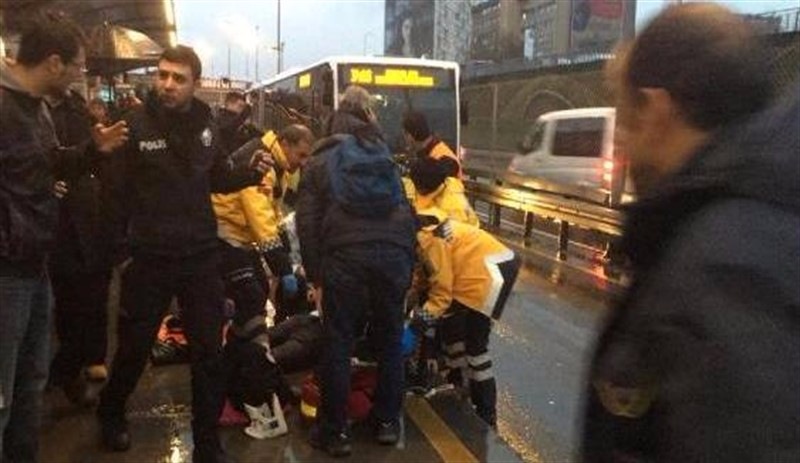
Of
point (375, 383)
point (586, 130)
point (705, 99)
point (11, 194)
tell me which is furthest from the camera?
point (586, 130)

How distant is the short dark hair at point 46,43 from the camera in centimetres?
352

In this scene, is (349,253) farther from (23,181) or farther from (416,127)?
(416,127)

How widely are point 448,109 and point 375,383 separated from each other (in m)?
13.2

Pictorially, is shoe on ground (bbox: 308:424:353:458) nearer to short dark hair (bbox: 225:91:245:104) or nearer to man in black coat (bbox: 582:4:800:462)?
man in black coat (bbox: 582:4:800:462)

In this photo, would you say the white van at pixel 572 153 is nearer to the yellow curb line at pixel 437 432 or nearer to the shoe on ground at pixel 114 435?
the yellow curb line at pixel 437 432

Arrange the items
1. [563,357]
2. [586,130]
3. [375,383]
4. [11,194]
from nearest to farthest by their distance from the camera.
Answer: [11,194]
[375,383]
[563,357]
[586,130]

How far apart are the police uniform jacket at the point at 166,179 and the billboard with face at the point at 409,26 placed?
85793 millimetres

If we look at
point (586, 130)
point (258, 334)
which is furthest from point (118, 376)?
point (586, 130)

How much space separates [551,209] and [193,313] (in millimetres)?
9920

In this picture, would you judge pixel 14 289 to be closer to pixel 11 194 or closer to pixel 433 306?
pixel 11 194

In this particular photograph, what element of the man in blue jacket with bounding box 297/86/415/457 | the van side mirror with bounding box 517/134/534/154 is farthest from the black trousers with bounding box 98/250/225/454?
the van side mirror with bounding box 517/134/534/154

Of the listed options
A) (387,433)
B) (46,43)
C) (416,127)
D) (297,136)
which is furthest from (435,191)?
(46,43)

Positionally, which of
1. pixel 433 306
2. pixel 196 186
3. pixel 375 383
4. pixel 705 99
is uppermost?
pixel 705 99

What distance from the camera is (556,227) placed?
17.2 metres
